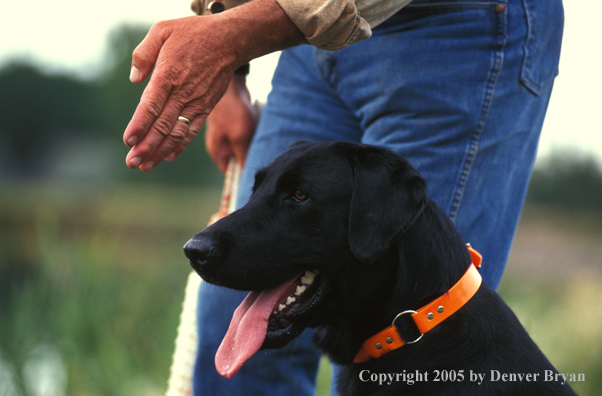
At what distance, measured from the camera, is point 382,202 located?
1868 millimetres

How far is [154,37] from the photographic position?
1635 millimetres

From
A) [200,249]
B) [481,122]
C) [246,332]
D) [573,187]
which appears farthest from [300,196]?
[573,187]

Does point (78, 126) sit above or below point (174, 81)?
below

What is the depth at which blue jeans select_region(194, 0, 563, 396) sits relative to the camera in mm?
2043

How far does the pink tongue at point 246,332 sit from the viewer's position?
1.79 meters

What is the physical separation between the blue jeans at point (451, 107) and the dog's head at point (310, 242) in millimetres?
260

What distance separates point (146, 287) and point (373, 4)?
3.53 metres

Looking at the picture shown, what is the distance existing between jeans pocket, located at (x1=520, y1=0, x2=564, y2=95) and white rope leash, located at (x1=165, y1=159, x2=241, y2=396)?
52.6 inches

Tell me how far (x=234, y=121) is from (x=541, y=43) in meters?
1.36

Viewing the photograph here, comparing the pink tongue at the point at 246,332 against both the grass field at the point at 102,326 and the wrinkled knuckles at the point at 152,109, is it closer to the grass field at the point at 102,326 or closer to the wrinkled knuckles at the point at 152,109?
the wrinkled knuckles at the point at 152,109

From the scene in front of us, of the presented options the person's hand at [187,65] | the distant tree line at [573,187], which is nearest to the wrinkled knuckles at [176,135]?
the person's hand at [187,65]

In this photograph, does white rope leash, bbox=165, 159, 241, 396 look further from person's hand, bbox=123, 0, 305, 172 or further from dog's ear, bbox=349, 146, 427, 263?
person's hand, bbox=123, 0, 305, 172

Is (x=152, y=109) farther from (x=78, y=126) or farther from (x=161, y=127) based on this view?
(x=78, y=126)

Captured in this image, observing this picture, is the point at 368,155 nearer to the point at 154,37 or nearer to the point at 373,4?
the point at 373,4
